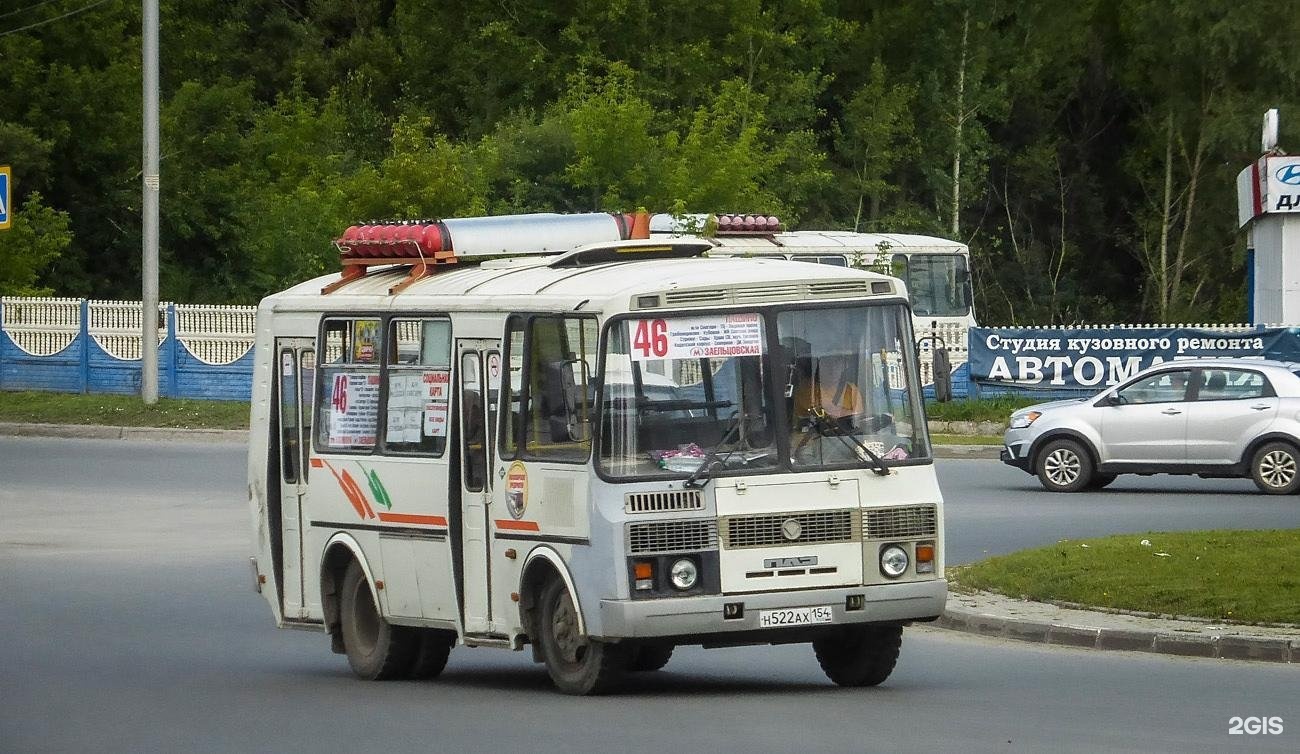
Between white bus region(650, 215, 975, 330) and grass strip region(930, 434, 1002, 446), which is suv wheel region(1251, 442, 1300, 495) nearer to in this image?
grass strip region(930, 434, 1002, 446)

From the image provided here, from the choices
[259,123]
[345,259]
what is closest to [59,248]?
[259,123]

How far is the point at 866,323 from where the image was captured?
36.9 ft

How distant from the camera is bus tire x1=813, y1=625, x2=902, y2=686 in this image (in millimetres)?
11445

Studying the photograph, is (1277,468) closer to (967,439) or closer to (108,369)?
(967,439)

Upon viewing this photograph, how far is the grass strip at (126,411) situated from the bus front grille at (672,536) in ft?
82.9

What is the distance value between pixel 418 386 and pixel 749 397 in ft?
7.75

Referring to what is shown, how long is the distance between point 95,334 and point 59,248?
7123mm

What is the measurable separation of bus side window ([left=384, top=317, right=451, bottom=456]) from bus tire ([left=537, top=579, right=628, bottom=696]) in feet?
4.34

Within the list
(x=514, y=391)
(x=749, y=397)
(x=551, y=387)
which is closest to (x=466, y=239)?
(x=514, y=391)

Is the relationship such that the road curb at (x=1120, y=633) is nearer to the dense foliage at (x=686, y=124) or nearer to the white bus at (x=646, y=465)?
the white bus at (x=646, y=465)

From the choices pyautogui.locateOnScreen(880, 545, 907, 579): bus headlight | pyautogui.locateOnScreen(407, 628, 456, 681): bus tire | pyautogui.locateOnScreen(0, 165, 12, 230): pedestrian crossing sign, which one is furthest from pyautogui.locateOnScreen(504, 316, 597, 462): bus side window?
pyautogui.locateOnScreen(0, 165, 12, 230): pedestrian crossing sign

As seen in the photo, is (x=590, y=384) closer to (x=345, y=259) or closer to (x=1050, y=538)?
(x=345, y=259)

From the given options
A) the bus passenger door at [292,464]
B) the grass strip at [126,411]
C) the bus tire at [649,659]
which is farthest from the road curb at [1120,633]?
the grass strip at [126,411]

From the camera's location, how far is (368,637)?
12.9 metres
